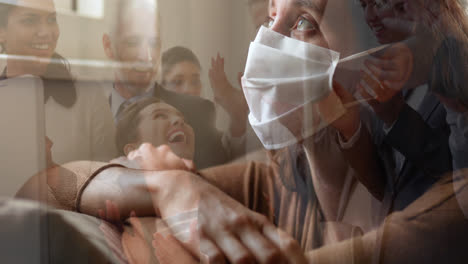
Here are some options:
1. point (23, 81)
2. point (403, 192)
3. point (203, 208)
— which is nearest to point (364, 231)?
point (403, 192)

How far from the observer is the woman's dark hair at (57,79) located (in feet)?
2.96

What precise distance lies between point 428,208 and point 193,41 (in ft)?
1.59

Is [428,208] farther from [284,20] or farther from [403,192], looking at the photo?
[284,20]

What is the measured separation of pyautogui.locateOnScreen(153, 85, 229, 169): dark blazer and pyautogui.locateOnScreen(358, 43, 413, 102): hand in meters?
0.25

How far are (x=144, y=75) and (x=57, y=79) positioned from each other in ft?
0.74

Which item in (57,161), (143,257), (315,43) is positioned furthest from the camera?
(57,161)

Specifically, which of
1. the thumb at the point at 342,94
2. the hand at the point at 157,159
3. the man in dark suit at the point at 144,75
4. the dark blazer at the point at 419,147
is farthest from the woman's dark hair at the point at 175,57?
the dark blazer at the point at 419,147

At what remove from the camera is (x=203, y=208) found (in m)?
0.75

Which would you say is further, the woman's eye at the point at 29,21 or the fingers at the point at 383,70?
the woman's eye at the point at 29,21

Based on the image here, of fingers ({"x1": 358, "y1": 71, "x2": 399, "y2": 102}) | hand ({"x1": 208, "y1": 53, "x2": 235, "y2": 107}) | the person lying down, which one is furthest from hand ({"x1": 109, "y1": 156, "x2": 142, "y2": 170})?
fingers ({"x1": 358, "y1": 71, "x2": 399, "y2": 102})

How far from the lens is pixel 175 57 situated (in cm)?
79

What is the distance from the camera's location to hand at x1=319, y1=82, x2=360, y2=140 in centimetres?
69

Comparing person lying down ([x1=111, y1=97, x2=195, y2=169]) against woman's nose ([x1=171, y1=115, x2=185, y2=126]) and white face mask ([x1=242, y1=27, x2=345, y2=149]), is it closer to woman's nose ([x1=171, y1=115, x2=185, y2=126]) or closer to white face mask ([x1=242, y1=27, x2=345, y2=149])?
woman's nose ([x1=171, y1=115, x2=185, y2=126])

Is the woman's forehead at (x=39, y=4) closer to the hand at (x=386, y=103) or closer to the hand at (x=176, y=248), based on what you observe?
the hand at (x=176, y=248)
